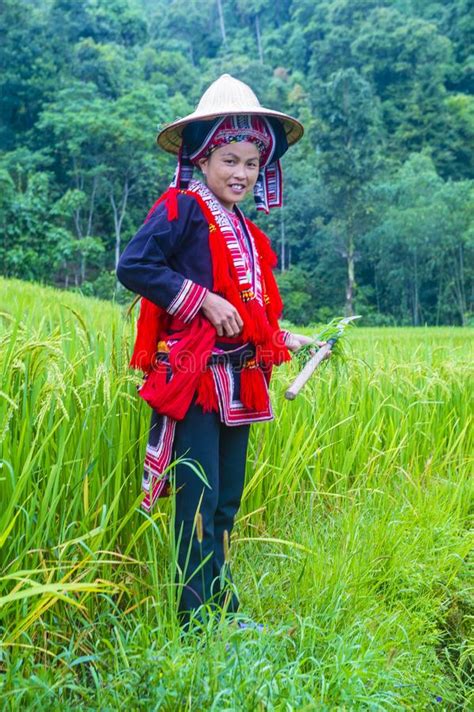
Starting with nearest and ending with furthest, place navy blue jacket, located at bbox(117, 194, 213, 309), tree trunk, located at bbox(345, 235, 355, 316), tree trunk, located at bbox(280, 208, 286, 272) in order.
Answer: navy blue jacket, located at bbox(117, 194, 213, 309)
tree trunk, located at bbox(345, 235, 355, 316)
tree trunk, located at bbox(280, 208, 286, 272)

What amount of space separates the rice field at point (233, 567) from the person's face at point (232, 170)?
20.5 inches

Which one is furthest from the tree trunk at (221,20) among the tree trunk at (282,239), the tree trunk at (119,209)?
the tree trunk at (119,209)

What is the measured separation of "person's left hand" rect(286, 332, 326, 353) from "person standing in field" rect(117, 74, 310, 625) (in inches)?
5.8

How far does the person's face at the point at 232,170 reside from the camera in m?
1.73

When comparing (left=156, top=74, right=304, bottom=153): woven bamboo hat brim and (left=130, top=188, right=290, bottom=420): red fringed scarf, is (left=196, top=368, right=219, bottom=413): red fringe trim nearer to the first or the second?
(left=130, top=188, right=290, bottom=420): red fringed scarf

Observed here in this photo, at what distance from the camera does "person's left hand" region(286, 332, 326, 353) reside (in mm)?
1996

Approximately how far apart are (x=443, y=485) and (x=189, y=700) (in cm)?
173

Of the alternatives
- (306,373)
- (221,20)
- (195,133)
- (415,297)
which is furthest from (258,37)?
(306,373)

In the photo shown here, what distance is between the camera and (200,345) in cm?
165

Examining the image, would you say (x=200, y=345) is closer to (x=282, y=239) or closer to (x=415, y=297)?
(x=415, y=297)

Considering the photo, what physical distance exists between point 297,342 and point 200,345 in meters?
0.45

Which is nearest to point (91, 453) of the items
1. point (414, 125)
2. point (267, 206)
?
point (267, 206)

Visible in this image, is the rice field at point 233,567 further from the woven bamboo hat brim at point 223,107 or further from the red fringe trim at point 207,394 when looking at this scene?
the woven bamboo hat brim at point 223,107

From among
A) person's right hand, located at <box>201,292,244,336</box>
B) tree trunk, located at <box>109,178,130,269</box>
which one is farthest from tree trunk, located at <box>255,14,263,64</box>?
person's right hand, located at <box>201,292,244,336</box>
